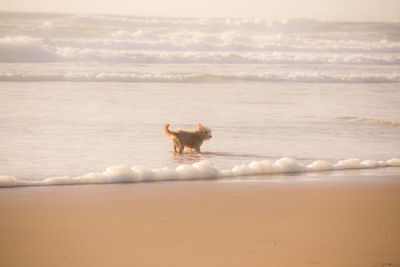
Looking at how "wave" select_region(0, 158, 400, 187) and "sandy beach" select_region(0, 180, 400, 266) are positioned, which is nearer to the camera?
"sandy beach" select_region(0, 180, 400, 266)

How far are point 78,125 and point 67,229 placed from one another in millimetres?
3685

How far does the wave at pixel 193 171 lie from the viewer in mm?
4043

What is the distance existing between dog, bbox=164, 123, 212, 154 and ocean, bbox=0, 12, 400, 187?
10 cm

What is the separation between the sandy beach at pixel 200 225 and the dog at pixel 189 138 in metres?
1.46

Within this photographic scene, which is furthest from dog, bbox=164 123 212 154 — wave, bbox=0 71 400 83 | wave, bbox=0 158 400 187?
wave, bbox=0 71 400 83

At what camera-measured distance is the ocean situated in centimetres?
495

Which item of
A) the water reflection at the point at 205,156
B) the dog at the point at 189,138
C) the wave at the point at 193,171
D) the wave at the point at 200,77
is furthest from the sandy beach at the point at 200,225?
the wave at the point at 200,77

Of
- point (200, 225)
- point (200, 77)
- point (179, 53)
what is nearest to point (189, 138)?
point (200, 225)

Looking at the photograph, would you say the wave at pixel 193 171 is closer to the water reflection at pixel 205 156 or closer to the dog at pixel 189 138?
the water reflection at pixel 205 156

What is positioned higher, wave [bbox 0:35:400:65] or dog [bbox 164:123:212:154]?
wave [bbox 0:35:400:65]

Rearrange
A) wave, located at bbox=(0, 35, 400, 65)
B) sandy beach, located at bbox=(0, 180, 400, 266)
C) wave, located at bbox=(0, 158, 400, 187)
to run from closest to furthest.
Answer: sandy beach, located at bbox=(0, 180, 400, 266)
wave, located at bbox=(0, 158, 400, 187)
wave, located at bbox=(0, 35, 400, 65)

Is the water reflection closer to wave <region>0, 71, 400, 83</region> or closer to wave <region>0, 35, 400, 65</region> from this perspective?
wave <region>0, 71, 400, 83</region>

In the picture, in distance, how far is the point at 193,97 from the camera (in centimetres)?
889

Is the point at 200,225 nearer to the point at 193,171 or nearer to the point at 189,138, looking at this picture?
the point at 193,171
